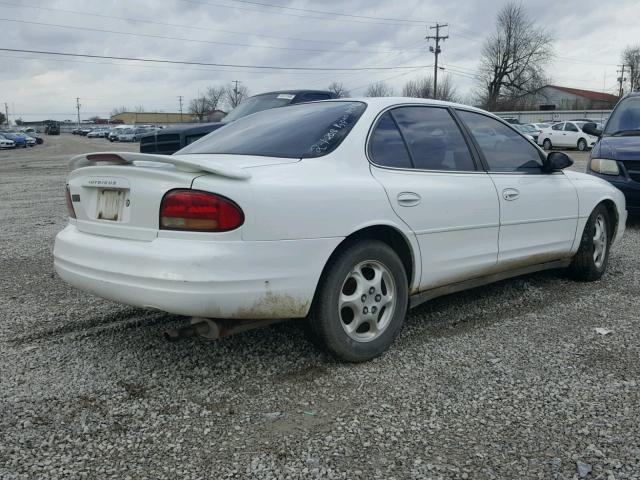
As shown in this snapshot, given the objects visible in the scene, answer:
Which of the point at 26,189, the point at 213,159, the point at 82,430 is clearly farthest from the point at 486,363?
the point at 26,189

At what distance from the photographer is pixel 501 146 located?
14.9 feet

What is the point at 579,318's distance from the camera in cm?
429

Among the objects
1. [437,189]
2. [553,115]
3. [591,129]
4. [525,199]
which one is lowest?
[525,199]

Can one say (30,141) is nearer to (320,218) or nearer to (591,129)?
(591,129)

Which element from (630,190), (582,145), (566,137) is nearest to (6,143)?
(566,137)

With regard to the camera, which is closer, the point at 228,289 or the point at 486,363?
the point at 228,289

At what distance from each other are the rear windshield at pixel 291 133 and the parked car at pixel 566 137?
29.8 metres

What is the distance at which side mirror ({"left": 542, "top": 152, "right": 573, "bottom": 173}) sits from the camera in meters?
4.72

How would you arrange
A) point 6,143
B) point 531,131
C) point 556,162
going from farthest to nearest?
point 6,143 < point 531,131 < point 556,162

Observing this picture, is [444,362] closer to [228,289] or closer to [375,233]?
[375,233]

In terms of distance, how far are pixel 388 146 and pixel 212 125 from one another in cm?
662

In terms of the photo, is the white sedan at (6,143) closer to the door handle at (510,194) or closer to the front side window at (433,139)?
the front side window at (433,139)

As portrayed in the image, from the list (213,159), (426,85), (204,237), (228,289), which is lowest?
(228,289)

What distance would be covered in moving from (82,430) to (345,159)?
6.26 feet
